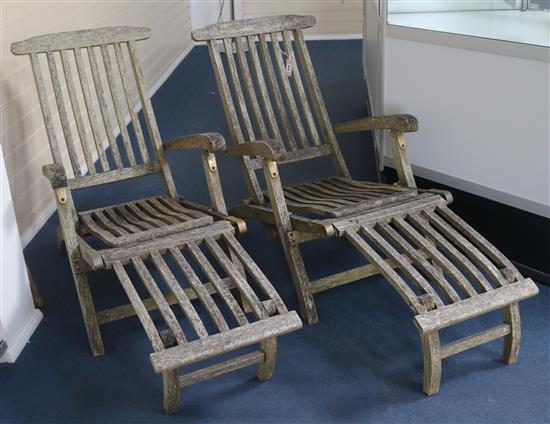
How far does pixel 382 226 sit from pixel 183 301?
0.84 metres

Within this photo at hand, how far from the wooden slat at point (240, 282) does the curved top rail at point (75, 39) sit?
44.0 inches

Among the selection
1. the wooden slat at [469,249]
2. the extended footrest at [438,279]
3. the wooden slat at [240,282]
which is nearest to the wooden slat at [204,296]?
the wooden slat at [240,282]

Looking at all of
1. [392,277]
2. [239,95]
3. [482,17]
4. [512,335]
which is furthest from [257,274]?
[482,17]

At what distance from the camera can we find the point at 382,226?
2.81 m

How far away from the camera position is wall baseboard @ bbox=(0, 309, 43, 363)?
9.20ft

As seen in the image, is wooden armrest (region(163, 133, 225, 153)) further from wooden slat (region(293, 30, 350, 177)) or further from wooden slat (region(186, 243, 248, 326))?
wooden slat (region(293, 30, 350, 177))

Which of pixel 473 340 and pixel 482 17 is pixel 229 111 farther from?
pixel 473 340

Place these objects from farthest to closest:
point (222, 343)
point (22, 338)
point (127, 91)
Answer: point (127, 91), point (22, 338), point (222, 343)

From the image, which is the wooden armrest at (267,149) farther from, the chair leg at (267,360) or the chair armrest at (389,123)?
the chair leg at (267,360)

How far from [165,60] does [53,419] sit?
14.4 ft

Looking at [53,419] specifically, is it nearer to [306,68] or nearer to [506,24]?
[306,68]

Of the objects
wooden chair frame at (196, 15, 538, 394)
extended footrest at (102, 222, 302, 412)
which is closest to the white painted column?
extended footrest at (102, 222, 302, 412)

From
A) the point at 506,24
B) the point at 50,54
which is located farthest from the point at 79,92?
the point at 506,24

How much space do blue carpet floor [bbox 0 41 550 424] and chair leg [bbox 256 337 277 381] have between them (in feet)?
0.12
